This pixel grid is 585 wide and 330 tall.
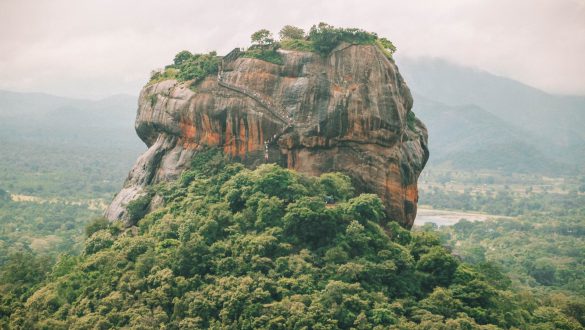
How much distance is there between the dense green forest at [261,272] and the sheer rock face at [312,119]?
1282 millimetres

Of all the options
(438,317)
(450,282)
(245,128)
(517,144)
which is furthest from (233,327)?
(517,144)

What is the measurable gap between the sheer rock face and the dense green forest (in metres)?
1.28

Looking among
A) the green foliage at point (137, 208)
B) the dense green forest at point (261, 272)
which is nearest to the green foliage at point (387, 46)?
the dense green forest at point (261, 272)

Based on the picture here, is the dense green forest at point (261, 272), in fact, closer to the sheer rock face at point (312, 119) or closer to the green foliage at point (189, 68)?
the sheer rock face at point (312, 119)

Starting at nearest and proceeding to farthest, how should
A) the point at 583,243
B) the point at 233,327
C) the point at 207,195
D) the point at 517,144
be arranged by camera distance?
the point at 233,327 < the point at 207,195 < the point at 583,243 < the point at 517,144

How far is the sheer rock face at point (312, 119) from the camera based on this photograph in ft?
92.3

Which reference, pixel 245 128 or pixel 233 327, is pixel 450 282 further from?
pixel 245 128

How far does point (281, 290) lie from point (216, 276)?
2474 millimetres

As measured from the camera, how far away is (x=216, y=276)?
2342 centimetres

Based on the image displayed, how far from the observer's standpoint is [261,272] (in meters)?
23.4

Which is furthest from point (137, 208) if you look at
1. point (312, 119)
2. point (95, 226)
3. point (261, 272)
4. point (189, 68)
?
point (261, 272)

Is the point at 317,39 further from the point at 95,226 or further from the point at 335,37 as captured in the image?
the point at 95,226

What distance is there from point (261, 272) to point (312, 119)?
7.61m

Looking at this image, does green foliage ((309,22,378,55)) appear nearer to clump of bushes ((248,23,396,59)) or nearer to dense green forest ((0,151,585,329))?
clump of bushes ((248,23,396,59))
